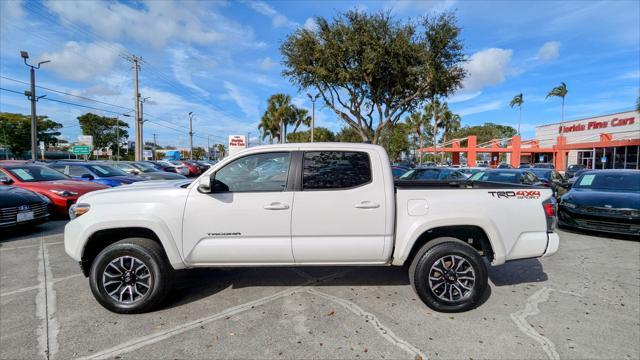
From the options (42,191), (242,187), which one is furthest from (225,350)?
(42,191)

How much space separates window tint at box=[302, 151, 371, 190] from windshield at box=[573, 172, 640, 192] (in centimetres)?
745

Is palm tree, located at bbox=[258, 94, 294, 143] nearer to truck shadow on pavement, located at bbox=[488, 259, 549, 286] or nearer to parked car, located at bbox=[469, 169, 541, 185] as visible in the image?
parked car, located at bbox=[469, 169, 541, 185]

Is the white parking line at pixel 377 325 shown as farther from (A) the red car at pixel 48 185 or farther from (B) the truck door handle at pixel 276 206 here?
(A) the red car at pixel 48 185

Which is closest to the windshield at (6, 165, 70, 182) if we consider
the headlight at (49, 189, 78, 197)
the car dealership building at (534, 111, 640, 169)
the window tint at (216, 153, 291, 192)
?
the headlight at (49, 189, 78, 197)

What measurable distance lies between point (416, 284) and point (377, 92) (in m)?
14.3

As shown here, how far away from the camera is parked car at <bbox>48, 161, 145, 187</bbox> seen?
10.5m

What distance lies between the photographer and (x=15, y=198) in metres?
6.34

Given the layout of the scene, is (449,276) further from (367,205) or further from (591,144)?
(591,144)

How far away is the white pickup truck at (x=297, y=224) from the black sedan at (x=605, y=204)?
443 centimetres

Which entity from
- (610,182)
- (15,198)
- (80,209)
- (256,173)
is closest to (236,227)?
(256,173)

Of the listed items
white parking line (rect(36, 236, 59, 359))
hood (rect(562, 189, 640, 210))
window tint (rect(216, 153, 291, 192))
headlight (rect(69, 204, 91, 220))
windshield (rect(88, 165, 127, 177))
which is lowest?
white parking line (rect(36, 236, 59, 359))

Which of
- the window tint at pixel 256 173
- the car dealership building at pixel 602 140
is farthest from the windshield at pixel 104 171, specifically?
the car dealership building at pixel 602 140

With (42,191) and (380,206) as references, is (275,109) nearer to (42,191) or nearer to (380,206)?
(42,191)

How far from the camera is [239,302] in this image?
3645 millimetres
